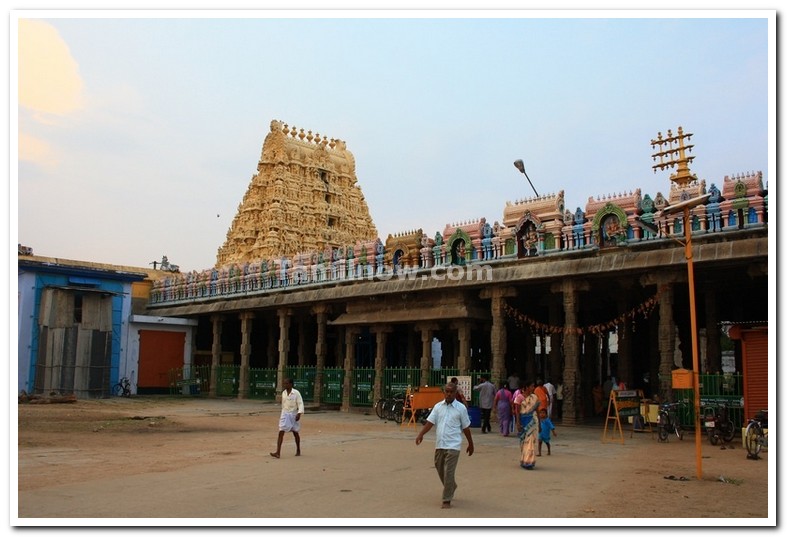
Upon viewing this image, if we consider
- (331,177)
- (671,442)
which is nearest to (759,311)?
(671,442)

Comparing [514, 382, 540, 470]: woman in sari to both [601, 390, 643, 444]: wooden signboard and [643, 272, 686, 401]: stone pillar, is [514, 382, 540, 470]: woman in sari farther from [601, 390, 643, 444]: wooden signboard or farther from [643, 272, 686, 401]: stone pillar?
[643, 272, 686, 401]: stone pillar

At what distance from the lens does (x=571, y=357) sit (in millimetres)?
18109

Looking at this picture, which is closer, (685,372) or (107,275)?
(685,372)

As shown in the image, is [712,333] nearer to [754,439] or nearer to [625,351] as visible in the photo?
[625,351]

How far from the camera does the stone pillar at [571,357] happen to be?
18.0 meters

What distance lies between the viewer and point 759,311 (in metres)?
23.6

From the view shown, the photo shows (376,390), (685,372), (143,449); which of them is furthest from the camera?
(376,390)

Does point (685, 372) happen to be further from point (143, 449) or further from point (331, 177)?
point (331, 177)

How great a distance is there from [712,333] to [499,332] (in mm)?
5778

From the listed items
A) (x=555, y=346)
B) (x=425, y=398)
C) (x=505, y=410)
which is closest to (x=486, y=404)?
(x=505, y=410)

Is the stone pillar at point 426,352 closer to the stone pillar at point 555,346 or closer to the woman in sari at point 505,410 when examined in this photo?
the stone pillar at point 555,346

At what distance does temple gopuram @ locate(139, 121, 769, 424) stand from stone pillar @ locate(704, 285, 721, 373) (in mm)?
41

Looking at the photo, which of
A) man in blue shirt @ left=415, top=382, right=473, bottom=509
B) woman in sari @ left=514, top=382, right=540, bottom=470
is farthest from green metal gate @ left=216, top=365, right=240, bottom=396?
man in blue shirt @ left=415, top=382, right=473, bottom=509
